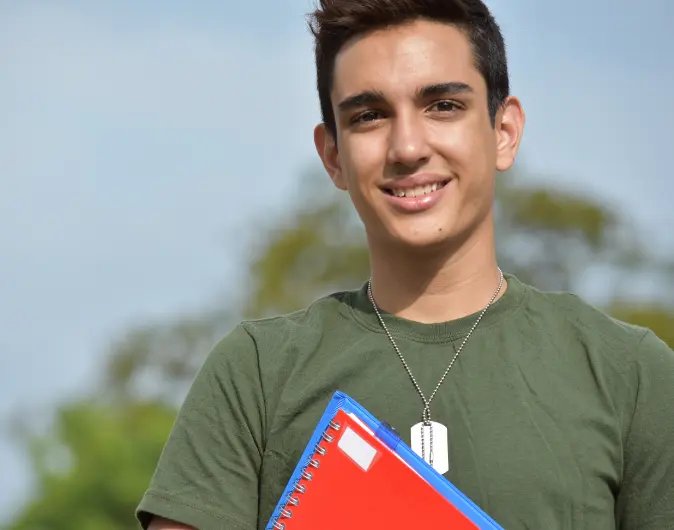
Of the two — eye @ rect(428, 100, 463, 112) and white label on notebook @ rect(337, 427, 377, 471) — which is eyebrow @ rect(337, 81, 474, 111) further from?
white label on notebook @ rect(337, 427, 377, 471)

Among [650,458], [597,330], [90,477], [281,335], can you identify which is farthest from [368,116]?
[90,477]

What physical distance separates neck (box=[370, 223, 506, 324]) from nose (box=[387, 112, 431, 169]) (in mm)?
226

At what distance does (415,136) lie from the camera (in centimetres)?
278

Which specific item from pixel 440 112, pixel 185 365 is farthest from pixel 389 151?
pixel 185 365

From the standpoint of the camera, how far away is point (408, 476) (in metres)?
2.61

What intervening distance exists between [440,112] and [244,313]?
1018 inches

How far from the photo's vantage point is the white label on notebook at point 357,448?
2652mm

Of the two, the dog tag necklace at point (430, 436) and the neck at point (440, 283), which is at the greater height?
the neck at point (440, 283)

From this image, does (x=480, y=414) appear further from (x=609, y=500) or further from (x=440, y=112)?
(x=440, y=112)

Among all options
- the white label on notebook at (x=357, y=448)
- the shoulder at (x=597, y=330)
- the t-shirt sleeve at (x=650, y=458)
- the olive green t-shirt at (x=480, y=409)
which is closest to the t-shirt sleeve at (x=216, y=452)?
the olive green t-shirt at (x=480, y=409)

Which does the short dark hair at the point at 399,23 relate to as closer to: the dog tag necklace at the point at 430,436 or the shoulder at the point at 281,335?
the shoulder at the point at 281,335

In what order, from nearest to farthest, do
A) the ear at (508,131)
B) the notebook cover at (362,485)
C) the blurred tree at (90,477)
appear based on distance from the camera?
the notebook cover at (362,485) < the ear at (508,131) < the blurred tree at (90,477)

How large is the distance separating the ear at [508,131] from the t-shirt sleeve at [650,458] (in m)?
0.62

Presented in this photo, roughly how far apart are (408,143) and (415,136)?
25mm
